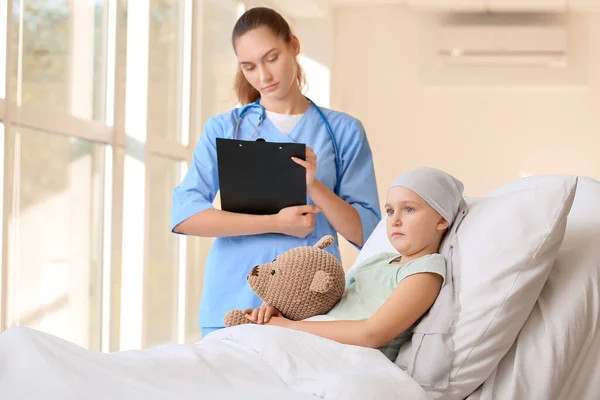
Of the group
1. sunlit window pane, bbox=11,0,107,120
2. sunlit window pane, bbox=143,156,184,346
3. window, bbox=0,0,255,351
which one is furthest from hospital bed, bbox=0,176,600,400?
sunlit window pane, bbox=143,156,184,346

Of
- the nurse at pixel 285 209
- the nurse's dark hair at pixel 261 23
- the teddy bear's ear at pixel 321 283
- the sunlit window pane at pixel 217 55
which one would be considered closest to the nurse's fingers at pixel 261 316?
the teddy bear's ear at pixel 321 283

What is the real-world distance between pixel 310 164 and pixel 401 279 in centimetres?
38

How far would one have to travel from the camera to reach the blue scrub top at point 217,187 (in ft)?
6.31

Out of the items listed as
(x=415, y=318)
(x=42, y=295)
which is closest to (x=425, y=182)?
(x=415, y=318)

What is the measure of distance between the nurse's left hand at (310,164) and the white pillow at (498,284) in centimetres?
44

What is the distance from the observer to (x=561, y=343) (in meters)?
1.46

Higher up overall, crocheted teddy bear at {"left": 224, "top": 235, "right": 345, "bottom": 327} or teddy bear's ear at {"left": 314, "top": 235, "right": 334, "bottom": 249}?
teddy bear's ear at {"left": 314, "top": 235, "right": 334, "bottom": 249}

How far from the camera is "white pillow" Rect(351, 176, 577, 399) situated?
146 centimetres

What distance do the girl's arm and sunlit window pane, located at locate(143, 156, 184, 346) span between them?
6.30 feet

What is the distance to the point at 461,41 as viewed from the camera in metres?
5.42

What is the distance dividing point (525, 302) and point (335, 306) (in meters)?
0.38

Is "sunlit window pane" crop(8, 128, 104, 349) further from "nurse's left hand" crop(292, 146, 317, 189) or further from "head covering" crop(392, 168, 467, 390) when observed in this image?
"head covering" crop(392, 168, 467, 390)

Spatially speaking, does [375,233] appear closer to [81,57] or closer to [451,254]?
[451,254]

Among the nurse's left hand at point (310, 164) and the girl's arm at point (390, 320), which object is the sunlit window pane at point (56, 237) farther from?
the girl's arm at point (390, 320)
